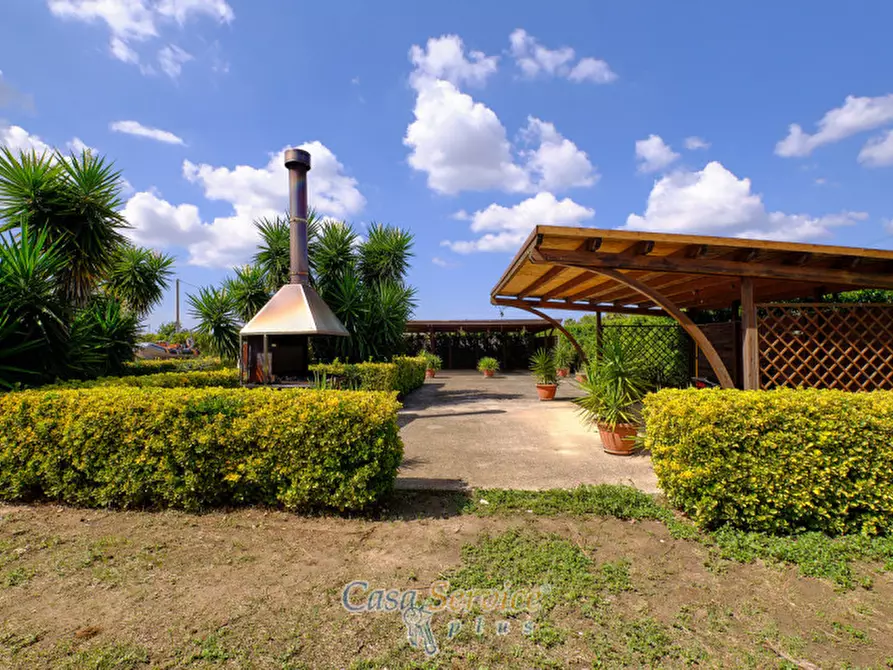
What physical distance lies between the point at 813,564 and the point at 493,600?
221 centimetres

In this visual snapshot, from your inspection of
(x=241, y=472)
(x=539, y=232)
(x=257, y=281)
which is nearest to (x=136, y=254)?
(x=257, y=281)

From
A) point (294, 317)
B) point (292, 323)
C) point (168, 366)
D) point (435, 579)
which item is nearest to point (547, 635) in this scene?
point (435, 579)

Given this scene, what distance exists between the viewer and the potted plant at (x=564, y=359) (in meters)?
18.0

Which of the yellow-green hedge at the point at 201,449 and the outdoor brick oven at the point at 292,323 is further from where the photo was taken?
the outdoor brick oven at the point at 292,323

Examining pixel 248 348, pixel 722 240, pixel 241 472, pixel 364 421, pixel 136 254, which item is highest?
pixel 136 254

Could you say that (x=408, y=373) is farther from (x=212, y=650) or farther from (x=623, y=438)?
(x=212, y=650)

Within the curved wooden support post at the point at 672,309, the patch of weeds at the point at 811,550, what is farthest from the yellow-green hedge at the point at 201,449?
the curved wooden support post at the point at 672,309

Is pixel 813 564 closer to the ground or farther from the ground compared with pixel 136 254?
closer to the ground

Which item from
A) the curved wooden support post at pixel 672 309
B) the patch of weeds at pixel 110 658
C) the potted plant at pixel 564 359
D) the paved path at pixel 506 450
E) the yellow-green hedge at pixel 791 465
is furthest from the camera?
the potted plant at pixel 564 359

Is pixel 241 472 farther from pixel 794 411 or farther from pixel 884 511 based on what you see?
pixel 884 511

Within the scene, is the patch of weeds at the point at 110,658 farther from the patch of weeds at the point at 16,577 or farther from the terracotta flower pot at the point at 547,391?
the terracotta flower pot at the point at 547,391

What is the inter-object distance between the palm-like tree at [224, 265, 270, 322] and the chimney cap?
374 centimetres

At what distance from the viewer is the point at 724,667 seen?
1.92m

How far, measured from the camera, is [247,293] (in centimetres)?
1121
